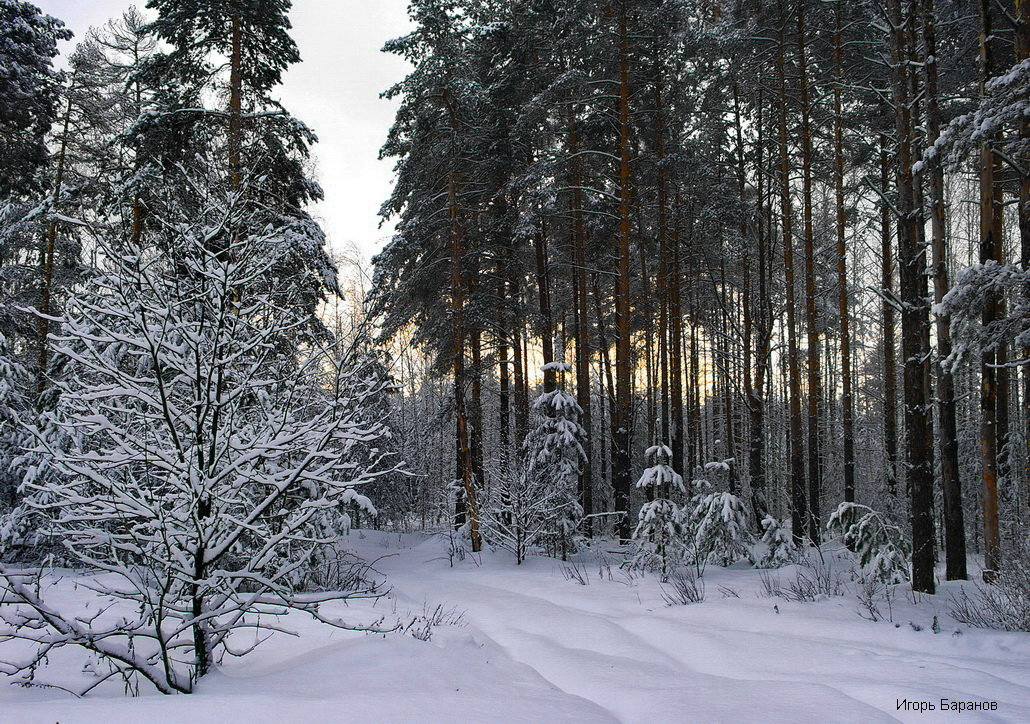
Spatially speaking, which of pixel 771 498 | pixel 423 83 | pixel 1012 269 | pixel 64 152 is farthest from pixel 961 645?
pixel 771 498

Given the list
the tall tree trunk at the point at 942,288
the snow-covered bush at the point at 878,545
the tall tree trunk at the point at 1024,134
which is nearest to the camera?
the tall tree trunk at the point at 1024,134

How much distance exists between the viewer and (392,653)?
478cm

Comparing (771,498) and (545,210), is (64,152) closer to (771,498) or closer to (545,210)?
(545,210)

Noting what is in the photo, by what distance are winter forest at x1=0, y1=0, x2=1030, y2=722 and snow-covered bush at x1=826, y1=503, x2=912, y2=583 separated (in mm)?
39

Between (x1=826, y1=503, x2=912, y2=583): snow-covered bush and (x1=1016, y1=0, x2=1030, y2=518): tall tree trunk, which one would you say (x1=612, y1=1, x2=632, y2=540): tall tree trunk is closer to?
(x1=826, y1=503, x2=912, y2=583): snow-covered bush

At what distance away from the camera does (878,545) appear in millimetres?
8227

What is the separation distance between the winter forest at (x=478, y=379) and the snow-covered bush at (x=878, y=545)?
1.5 inches

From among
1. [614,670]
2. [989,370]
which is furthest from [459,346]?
[989,370]

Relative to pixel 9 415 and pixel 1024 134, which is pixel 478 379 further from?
pixel 1024 134

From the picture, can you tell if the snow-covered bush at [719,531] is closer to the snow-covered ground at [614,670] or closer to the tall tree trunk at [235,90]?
the snow-covered ground at [614,670]

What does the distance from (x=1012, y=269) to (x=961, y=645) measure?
12.9ft

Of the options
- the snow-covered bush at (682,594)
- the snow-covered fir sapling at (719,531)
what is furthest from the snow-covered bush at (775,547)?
the snow-covered bush at (682,594)

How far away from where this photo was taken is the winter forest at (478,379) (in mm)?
3922
